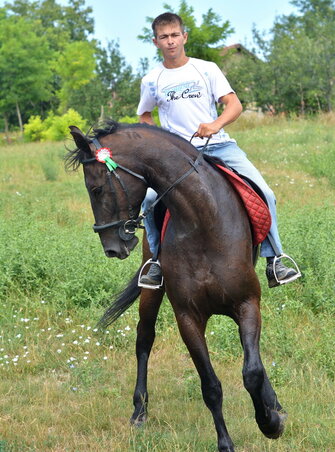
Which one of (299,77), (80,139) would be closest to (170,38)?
(80,139)

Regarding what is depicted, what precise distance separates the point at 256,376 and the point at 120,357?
2746 millimetres

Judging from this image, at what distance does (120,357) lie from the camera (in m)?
6.63

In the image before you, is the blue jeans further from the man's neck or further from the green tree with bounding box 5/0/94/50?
the green tree with bounding box 5/0/94/50

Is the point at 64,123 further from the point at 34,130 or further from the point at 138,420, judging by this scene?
the point at 138,420

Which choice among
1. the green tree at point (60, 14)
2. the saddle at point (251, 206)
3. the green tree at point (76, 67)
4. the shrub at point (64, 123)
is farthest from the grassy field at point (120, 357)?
the green tree at point (60, 14)

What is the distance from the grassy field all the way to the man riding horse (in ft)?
3.85

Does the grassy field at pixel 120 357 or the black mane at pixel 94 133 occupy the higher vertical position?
the black mane at pixel 94 133

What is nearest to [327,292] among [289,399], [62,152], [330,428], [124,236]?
[289,399]

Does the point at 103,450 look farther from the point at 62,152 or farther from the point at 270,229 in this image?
the point at 62,152

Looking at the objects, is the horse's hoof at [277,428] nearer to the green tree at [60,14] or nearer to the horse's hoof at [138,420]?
the horse's hoof at [138,420]

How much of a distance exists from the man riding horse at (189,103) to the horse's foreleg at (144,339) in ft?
2.42

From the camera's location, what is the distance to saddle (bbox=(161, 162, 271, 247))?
4.37 metres

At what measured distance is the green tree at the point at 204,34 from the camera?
34281 millimetres

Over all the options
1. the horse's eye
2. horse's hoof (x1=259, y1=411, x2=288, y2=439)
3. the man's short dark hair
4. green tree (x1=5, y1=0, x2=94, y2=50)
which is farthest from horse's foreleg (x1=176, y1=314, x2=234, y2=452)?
green tree (x1=5, y1=0, x2=94, y2=50)
